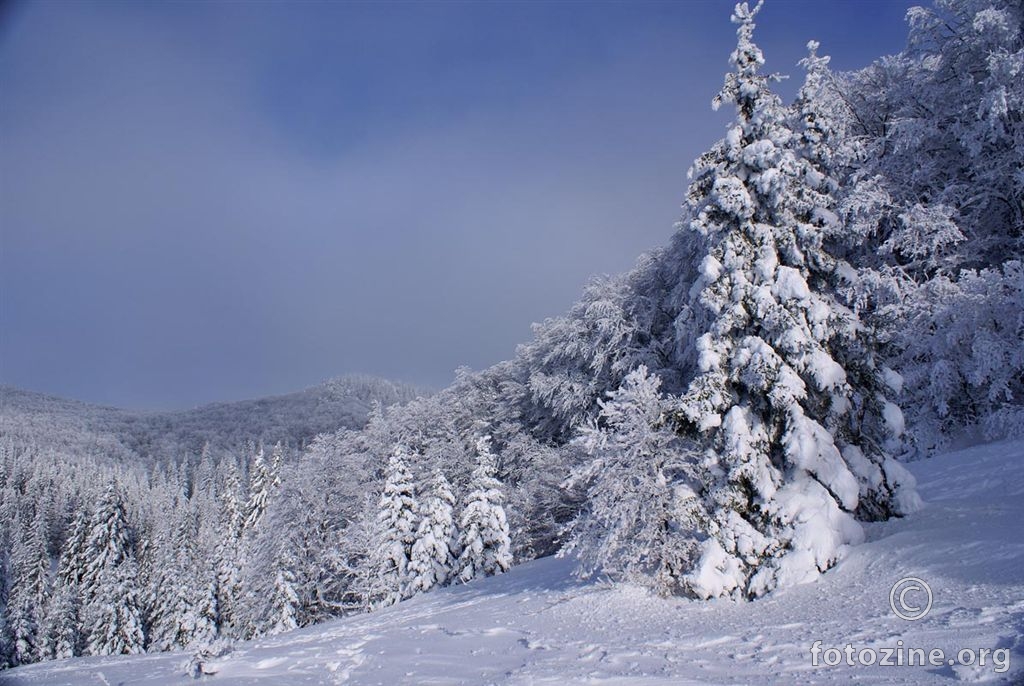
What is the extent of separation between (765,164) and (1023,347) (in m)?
8.69

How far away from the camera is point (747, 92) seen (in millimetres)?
13102

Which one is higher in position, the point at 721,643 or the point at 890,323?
the point at 890,323

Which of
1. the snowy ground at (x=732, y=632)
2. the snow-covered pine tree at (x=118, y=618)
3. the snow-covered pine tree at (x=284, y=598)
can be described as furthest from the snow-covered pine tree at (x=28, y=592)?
the snowy ground at (x=732, y=632)

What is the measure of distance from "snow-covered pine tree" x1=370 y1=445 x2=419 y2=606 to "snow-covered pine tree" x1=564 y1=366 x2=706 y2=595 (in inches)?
657

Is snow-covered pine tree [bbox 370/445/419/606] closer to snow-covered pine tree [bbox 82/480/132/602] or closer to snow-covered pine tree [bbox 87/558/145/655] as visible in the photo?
snow-covered pine tree [bbox 87/558/145/655]

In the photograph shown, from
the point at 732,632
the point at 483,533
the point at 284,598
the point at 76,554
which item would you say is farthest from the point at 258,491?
the point at 732,632

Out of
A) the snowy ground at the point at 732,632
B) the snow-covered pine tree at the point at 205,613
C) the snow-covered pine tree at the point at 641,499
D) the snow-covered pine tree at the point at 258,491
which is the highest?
the snow-covered pine tree at the point at 258,491

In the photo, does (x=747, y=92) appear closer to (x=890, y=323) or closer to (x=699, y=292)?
(x=699, y=292)

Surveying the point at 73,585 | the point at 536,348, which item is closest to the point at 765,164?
→ the point at 536,348

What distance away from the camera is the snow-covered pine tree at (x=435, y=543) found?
2789cm

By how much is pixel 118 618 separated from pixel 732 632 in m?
53.4

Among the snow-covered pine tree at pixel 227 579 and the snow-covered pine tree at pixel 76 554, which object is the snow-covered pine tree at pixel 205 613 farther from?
the snow-covered pine tree at pixel 76 554

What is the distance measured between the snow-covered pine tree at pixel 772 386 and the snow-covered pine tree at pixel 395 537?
19198 mm

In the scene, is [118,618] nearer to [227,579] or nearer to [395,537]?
[227,579]
